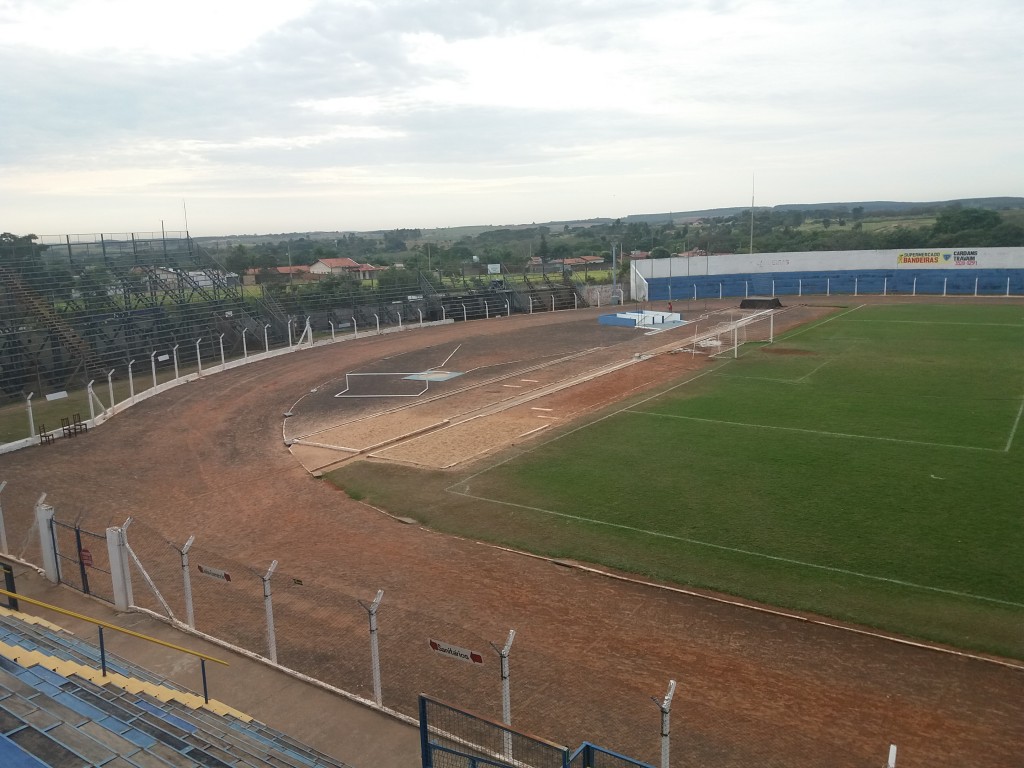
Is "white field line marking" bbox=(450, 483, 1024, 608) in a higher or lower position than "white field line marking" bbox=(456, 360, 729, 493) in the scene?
lower

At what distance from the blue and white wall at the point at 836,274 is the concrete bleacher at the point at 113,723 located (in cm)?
5602

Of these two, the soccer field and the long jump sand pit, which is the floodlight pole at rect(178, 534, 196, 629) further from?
the long jump sand pit

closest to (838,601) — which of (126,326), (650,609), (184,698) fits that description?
(650,609)

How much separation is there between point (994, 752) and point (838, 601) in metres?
3.71

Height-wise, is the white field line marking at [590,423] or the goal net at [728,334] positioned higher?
the goal net at [728,334]

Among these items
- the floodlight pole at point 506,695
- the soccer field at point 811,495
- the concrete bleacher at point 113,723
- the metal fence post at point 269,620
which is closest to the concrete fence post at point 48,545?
the concrete bleacher at point 113,723

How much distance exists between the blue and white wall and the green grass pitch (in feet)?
101

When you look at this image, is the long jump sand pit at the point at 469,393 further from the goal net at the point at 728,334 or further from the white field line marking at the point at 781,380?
the white field line marking at the point at 781,380

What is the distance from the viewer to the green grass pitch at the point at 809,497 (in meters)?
12.6

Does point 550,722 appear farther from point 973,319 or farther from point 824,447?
point 973,319

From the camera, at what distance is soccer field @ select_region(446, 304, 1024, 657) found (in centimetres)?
1264

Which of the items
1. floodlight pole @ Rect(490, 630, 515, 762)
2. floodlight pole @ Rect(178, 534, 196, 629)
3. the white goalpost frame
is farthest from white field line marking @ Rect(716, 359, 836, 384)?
floodlight pole @ Rect(178, 534, 196, 629)

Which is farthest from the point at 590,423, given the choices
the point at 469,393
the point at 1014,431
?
the point at 1014,431

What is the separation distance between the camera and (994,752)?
8602 millimetres
